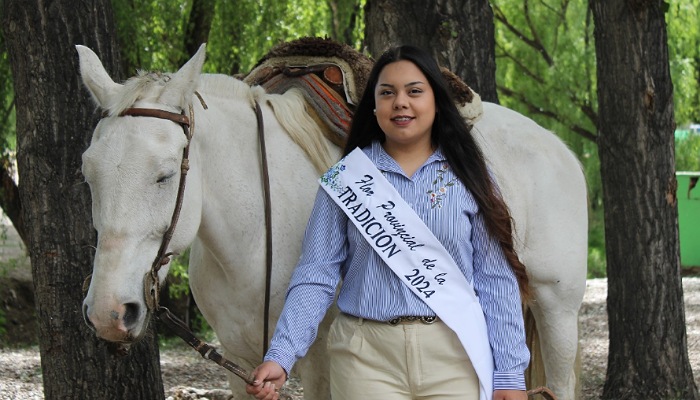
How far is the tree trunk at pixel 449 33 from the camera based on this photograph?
5.55 metres

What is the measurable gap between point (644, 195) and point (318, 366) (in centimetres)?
358

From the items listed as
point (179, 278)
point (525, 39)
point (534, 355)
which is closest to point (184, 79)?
point (534, 355)

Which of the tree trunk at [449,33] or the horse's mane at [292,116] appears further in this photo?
the tree trunk at [449,33]

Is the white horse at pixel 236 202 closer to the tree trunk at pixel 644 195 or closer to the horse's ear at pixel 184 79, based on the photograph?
the horse's ear at pixel 184 79

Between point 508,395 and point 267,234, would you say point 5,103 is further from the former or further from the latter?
point 508,395

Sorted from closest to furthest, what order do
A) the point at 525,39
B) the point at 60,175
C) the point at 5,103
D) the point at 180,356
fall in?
the point at 60,175 < the point at 5,103 < the point at 180,356 < the point at 525,39

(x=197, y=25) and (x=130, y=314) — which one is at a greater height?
(x=197, y=25)

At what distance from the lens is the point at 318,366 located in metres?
3.50

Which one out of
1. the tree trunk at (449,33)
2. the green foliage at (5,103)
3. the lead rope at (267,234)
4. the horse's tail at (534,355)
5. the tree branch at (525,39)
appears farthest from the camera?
the tree branch at (525,39)

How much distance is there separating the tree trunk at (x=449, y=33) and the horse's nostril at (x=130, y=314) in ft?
10.2

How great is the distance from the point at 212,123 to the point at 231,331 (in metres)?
0.78

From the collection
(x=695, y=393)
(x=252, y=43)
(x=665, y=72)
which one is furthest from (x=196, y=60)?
(x=252, y=43)

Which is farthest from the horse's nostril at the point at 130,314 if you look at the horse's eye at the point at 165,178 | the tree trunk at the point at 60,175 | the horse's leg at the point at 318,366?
the tree trunk at the point at 60,175

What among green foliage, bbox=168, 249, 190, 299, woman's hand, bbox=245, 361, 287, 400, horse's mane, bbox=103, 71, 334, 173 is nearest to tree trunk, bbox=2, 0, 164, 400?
horse's mane, bbox=103, 71, 334, 173
